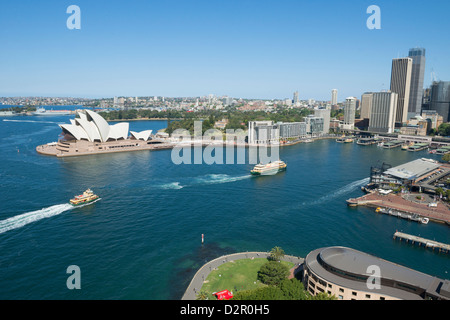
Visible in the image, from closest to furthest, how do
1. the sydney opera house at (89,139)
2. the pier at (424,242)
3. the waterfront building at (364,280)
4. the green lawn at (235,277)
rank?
the waterfront building at (364,280), the green lawn at (235,277), the pier at (424,242), the sydney opera house at (89,139)

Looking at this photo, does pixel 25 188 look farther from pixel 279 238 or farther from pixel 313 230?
pixel 313 230

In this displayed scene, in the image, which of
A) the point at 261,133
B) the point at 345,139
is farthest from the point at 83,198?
the point at 345,139

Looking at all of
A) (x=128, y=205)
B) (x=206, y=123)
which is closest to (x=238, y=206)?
(x=128, y=205)

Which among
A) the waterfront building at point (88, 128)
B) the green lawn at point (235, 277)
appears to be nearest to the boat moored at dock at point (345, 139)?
the waterfront building at point (88, 128)

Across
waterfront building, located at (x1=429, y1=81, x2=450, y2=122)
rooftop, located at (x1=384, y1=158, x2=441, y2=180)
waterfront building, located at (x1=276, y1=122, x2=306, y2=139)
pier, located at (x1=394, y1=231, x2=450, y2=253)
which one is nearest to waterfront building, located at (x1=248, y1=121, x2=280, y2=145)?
waterfront building, located at (x1=276, y1=122, x2=306, y2=139)

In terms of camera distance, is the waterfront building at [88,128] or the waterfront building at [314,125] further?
the waterfront building at [314,125]

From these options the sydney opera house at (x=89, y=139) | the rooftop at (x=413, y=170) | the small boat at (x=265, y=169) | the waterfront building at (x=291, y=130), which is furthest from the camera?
the waterfront building at (x=291, y=130)

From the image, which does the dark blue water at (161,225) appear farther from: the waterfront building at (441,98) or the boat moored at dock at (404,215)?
the waterfront building at (441,98)
